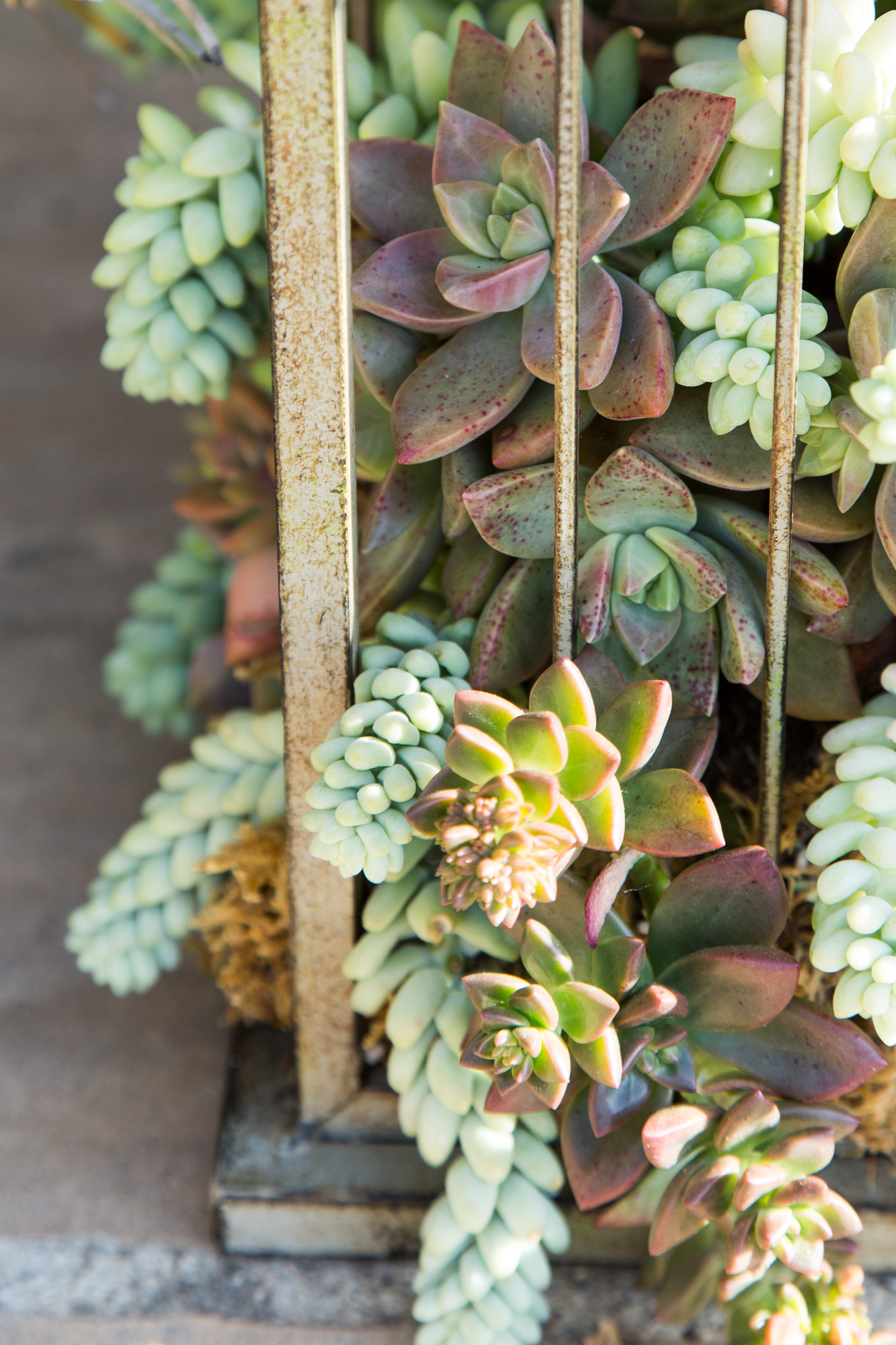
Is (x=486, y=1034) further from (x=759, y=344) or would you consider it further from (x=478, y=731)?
(x=759, y=344)

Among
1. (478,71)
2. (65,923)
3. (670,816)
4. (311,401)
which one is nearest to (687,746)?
(670,816)

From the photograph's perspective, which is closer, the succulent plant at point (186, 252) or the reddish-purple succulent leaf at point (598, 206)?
the reddish-purple succulent leaf at point (598, 206)

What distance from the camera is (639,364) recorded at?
1.92ft

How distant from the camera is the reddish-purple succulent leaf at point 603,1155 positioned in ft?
2.07

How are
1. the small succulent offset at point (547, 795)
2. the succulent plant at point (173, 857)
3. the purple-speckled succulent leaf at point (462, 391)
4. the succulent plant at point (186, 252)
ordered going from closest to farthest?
the small succulent offset at point (547, 795), the purple-speckled succulent leaf at point (462, 391), the succulent plant at point (186, 252), the succulent plant at point (173, 857)

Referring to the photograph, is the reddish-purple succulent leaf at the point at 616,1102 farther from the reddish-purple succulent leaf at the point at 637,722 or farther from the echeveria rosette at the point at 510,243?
the echeveria rosette at the point at 510,243

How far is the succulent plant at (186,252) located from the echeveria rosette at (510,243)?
11cm

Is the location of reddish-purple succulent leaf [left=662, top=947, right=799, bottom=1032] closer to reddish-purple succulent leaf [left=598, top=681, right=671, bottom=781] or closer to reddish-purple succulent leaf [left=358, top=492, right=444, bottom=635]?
reddish-purple succulent leaf [left=598, top=681, right=671, bottom=781]

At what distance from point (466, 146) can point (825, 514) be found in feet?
0.89

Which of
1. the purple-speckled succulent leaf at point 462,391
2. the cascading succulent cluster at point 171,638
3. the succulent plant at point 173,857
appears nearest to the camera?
the purple-speckled succulent leaf at point 462,391

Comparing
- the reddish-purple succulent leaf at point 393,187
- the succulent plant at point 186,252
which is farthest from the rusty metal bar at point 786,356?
the succulent plant at point 186,252

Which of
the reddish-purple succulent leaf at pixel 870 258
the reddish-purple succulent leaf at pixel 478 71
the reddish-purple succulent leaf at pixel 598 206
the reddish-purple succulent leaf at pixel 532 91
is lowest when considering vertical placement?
the reddish-purple succulent leaf at pixel 870 258

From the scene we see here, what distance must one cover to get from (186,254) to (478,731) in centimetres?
39

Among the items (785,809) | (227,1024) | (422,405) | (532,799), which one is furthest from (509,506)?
(227,1024)
